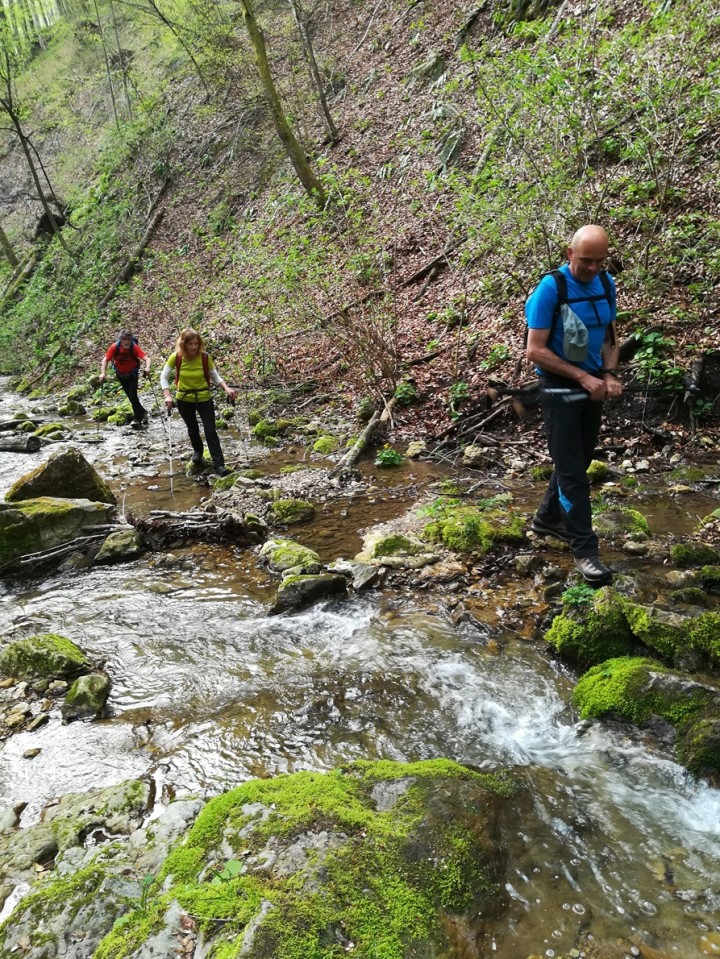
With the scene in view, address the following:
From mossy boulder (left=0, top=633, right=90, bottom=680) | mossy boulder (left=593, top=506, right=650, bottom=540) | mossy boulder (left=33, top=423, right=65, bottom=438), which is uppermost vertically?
mossy boulder (left=33, top=423, right=65, bottom=438)

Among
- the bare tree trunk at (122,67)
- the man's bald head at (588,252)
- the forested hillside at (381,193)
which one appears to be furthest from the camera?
the bare tree trunk at (122,67)

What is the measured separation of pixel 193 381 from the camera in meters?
7.90

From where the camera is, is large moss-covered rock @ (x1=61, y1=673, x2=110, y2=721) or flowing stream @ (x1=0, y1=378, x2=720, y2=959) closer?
flowing stream @ (x1=0, y1=378, x2=720, y2=959)

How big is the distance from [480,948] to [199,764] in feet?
5.78

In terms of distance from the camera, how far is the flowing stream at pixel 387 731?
2242mm

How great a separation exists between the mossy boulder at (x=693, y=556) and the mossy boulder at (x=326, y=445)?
5173 mm

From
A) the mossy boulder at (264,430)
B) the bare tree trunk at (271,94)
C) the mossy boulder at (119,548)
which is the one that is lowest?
the mossy boulder at (119,548)

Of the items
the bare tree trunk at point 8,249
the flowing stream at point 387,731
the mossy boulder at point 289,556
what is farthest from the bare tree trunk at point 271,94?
the bare tree trunk at point 8,249

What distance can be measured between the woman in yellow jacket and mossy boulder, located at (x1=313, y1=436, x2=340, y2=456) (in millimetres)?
1470

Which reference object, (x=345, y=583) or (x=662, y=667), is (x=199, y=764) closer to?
(x=345, y=583)

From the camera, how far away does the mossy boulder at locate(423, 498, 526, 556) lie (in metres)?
4.99

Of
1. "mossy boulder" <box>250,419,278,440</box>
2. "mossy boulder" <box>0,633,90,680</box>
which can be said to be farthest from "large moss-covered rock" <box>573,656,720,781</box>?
"mossy boulder" <box>250,419,278,440</box>

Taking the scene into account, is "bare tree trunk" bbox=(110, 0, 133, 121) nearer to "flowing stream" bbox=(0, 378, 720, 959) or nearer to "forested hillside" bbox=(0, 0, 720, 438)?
"forested hillside" bbox=(0, 0, 720, 438)

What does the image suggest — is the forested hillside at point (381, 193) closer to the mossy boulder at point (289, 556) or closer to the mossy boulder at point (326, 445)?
the mossy boulder at point (326, 445)
